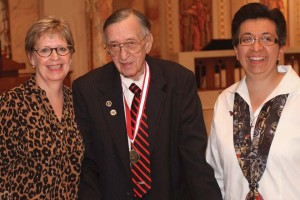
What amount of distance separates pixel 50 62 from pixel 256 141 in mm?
1227

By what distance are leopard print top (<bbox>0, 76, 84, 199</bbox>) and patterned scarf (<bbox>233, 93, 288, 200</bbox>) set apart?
3.05ft

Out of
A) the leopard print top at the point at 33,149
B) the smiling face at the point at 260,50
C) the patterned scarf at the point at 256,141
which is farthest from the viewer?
the smiling face at the point at 260,50

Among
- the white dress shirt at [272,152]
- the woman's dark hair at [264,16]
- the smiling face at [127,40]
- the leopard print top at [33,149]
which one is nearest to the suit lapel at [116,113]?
the smiling face at [127,40]

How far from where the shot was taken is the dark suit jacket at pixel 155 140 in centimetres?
319

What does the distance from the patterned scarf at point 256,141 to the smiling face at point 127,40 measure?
686 mm

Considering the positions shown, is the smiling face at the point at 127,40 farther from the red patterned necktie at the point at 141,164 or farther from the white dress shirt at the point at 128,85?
the red patterned necktie at the point at 141,164

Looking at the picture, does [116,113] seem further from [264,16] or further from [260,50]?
[264,16]

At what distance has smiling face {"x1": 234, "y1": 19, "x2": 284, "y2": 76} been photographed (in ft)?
10.3

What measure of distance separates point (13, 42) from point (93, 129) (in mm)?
7455

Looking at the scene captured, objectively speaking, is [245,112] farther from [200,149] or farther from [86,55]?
[86,55]

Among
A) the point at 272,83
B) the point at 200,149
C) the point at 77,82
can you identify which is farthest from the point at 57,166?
the point at 272,83

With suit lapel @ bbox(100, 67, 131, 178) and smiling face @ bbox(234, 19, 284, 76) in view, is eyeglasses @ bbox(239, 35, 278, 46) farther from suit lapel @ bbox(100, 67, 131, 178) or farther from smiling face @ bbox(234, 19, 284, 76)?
suit lapel @ bbox(100, 67, 131, 178)

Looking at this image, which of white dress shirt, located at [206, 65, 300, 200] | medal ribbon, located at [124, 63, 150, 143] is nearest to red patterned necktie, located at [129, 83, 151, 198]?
medal ribbon, located at [124, 63, 150, 143]

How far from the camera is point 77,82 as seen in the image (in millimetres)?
3324
